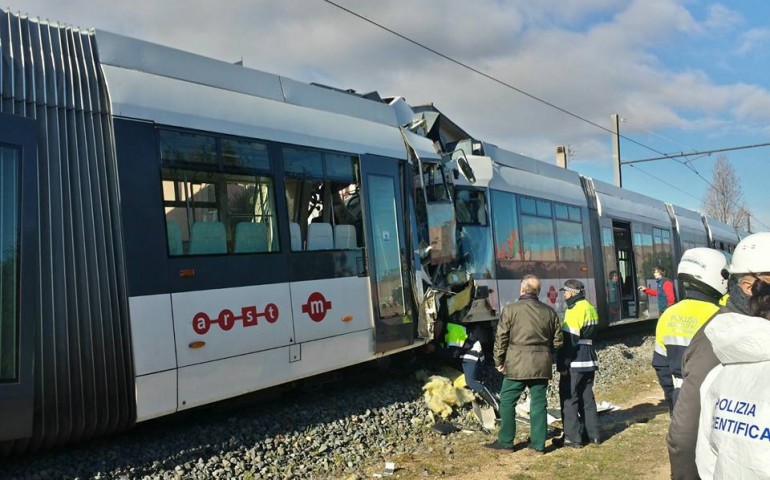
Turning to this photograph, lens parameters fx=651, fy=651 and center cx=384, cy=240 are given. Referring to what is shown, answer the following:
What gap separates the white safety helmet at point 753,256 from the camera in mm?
2576

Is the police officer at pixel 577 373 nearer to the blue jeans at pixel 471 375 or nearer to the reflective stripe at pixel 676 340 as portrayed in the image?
the blue jeans at pixel 471 375

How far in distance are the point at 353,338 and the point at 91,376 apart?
2.85 metres

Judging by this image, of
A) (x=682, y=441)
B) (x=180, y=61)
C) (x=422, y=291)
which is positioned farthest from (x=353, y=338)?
(x=682, y=441)

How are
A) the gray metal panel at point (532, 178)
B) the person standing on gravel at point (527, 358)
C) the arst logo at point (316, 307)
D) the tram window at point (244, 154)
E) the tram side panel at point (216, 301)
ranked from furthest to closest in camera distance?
the gray metal panel at point (532, 178) < the arst logo at point (316, 307) < the person standing on gravel at point (527, 358) < the tram window at point (244, 154) < the tram side panel at point (216, 301)

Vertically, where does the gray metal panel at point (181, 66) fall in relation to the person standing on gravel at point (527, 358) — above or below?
above

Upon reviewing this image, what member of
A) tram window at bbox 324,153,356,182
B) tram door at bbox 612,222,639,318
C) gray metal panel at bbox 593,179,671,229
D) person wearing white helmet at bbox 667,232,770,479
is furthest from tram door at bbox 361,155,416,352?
tram door at bbox 612,222,639,318

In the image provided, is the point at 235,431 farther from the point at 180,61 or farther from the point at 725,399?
the point at 725,399

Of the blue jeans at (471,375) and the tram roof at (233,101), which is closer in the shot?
the tram roof at (233,101)

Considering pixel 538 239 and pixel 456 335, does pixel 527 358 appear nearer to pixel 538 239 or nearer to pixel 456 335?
pixel 456 335

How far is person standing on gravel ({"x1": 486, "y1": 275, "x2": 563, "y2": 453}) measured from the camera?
626cm

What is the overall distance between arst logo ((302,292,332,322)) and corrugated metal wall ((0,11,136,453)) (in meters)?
1.89

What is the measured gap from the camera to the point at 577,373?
6.72 m

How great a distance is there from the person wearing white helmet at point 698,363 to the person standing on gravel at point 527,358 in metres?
3.59

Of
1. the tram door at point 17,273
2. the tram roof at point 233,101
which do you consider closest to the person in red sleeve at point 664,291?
the tram roof at point 233,101
